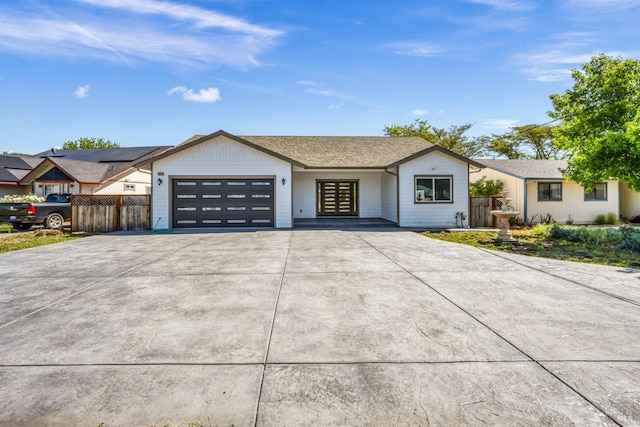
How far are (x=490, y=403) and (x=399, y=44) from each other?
14558 millimetres

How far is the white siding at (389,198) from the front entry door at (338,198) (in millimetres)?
1577

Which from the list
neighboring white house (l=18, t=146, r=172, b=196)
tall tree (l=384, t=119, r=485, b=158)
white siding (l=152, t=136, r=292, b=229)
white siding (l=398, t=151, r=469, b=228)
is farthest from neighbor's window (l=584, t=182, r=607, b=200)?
neighboring white house (l=18, t=146, r=172, b=196)

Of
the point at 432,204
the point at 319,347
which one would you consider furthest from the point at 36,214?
the point at 432,204

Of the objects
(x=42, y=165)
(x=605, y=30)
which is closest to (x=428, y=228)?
(x=605, y=30)

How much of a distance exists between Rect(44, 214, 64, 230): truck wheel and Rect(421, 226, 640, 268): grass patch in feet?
54.3

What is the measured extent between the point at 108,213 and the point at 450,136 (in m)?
30.4

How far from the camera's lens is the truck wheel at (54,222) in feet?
46.1

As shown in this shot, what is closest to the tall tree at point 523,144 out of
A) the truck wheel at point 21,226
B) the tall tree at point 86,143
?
the truck wheel at point 21,226

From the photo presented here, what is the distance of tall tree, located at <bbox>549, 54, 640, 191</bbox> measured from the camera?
33.2 ft

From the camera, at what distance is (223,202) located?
45.9 feet

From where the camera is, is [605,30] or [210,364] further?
[605,30]

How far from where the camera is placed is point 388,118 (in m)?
32.8

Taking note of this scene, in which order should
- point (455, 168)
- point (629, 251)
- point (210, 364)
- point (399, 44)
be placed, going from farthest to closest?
point (455, 168) → point (399, 44) → point (629, 251) → point (210, 364)

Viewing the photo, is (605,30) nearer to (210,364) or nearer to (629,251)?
(629,251)
